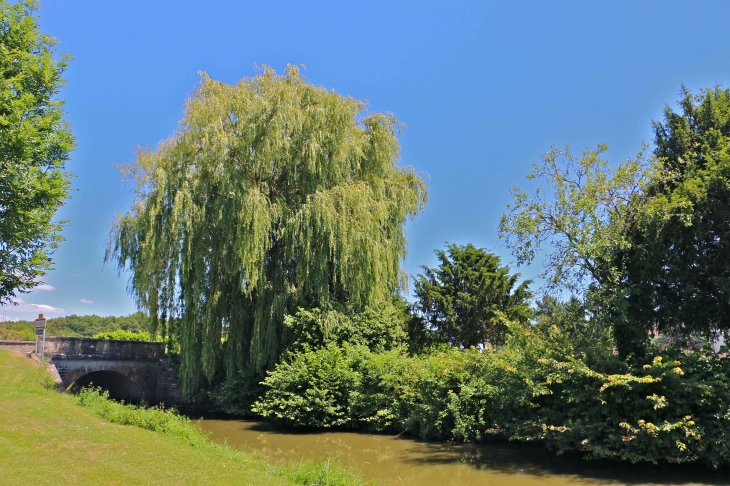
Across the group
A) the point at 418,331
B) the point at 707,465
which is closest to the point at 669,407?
the point at 707,465

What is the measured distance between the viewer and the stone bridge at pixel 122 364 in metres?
22.5

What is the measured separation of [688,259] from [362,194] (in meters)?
10.9

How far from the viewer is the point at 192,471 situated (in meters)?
8.48

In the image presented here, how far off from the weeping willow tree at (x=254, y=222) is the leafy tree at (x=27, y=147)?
10.6 feet

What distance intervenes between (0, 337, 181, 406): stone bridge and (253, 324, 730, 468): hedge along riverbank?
9.22 m

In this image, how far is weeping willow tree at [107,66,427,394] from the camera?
19.0 metres

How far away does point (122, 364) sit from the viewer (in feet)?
80.8

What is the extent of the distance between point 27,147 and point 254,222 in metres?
7.14

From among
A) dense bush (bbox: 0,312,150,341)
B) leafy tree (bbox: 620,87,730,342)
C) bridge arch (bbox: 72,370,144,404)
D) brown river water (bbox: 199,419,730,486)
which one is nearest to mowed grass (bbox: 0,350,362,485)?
brown river water (bbox: 199,419,730,486)

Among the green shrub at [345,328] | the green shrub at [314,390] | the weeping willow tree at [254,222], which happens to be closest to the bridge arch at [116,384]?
the weeping willow tree at [254,222]

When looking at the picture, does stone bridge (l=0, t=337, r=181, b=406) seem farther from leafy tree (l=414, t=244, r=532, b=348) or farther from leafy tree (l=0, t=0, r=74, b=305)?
leafy tree (l=414, t=244, r=532, b=348)

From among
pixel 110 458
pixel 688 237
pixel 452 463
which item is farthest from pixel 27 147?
pixel 688 237

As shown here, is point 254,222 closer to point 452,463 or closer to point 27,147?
point 27,147

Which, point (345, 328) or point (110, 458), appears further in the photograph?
point (345, 328)
